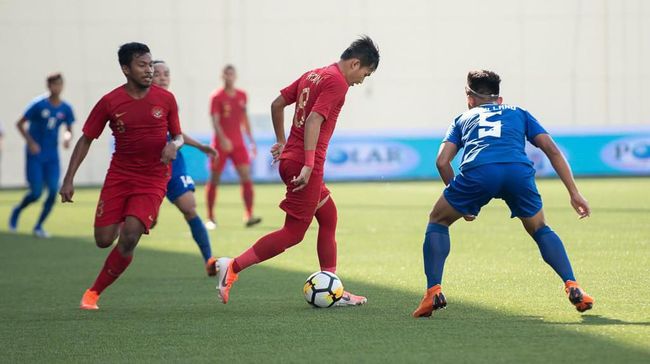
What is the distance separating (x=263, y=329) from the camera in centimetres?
739

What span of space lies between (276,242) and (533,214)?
6.11 feet

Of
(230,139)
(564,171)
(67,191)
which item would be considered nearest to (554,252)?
(564,171)

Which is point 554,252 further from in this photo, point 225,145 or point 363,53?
point 225,145

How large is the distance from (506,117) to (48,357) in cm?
326

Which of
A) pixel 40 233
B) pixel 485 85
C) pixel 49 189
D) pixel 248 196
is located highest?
pixel 485 85

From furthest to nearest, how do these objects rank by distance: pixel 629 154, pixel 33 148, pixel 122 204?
pixel 629 154
pixel 33 148
pixel 122 204

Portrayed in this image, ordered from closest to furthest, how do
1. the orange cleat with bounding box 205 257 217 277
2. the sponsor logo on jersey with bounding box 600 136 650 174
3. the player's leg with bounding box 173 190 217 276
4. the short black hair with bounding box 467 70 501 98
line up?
the short black hair with bounding box 467 70 501 98
the orange cleat with bounding box 205 257 217 277
the player's leg with bounding box 173 190 217 276
the sponsor logo on jersey with bounding box 600 136 650 174

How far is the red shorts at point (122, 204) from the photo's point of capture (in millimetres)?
8641

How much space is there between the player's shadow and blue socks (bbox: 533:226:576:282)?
32cm

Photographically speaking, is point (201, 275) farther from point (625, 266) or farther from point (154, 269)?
point (625, 266)

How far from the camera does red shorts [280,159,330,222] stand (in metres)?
8.09

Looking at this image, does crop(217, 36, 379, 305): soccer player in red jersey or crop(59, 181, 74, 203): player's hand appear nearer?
crop(217, 36, 379, 305): soccer player in red jersey

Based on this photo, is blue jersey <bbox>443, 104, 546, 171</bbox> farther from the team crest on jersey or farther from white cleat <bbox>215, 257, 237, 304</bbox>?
the team crest on jersey

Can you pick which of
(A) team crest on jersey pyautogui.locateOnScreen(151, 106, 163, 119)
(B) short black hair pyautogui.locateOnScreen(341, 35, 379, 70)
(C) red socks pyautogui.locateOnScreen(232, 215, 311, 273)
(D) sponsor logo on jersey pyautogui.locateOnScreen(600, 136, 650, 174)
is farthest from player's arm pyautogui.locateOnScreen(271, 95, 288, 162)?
(D) sponsor logo on jersey pyautogui.locateOnScreen(600, 136, 650, 174)
